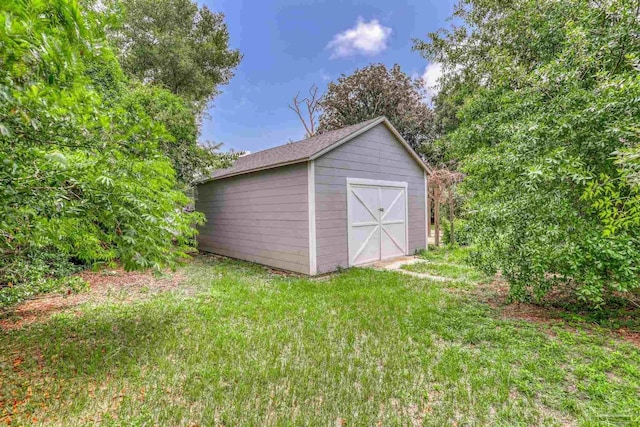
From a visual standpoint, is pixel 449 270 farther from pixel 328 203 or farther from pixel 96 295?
pixel 96 295

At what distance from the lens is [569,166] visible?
312 centimetres

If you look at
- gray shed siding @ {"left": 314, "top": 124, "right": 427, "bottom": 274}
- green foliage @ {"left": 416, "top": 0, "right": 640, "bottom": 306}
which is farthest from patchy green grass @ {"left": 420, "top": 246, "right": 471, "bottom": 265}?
green foliage @ {"left": 416, "top": 0, "right": 640, "bottom": 306}

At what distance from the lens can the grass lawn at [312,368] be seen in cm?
209

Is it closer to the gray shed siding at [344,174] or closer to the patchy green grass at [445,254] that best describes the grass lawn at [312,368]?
the gray shed siding at [344,174]

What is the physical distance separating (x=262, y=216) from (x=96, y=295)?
3737mm

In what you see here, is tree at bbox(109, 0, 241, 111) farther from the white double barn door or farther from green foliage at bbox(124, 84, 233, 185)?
the white double barn door

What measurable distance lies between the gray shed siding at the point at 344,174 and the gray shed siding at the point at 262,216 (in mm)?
361

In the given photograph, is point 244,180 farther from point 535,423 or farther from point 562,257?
point 535,423

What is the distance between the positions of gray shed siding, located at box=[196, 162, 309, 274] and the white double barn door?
1284 millimetres

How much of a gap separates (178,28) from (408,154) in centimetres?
1166

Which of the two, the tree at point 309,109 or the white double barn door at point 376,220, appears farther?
the tree at point 309,109

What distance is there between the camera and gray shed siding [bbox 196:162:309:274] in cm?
657

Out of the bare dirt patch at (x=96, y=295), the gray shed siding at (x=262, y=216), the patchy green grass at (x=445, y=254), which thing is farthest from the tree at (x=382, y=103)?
the bare dirt patch at (x=96, y=295)

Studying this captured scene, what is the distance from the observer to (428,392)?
7.62ft
